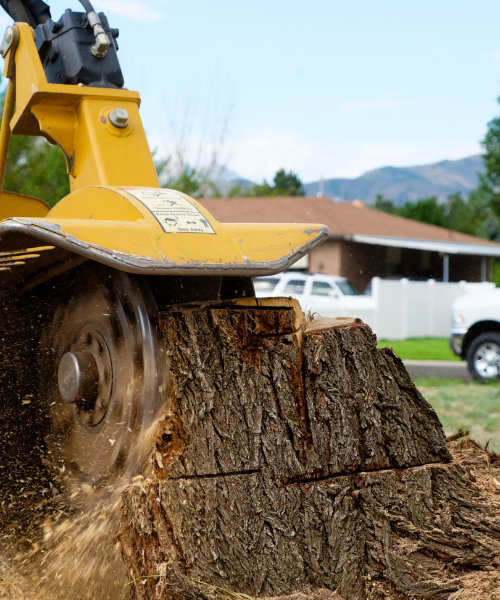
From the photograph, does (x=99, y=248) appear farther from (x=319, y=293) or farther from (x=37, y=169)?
(x=37, y=169)

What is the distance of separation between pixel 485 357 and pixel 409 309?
8033 millimetres

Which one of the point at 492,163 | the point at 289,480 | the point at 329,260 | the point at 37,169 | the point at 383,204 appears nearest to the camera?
the point at 289,480

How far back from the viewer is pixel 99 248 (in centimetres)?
186

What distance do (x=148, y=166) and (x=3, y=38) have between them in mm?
997

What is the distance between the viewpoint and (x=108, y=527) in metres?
2.20

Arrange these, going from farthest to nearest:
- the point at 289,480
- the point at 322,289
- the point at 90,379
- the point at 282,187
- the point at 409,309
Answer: the point at 282,187, the point at 409,309, the point at 322,289, the point at 90,379, the point at 289,480

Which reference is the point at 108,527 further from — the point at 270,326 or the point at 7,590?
the point at 270,326

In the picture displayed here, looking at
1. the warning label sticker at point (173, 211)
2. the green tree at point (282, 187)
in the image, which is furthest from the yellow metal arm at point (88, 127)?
the green tree at point (282, 187)

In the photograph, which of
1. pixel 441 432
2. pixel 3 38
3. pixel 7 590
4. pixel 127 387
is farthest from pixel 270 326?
pixel 3 38

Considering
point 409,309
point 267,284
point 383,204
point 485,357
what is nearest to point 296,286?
point 267,284

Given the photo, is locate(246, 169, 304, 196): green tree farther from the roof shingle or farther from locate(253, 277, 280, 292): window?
locate(253, 277, 280, 292): window

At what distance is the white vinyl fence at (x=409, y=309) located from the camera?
15617 millimetres

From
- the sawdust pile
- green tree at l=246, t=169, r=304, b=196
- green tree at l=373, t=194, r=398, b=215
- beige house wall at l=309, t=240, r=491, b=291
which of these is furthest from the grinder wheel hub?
green tree at l=373, t=194, r=398, b=215

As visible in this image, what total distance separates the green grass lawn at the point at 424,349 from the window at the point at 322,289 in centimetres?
184
